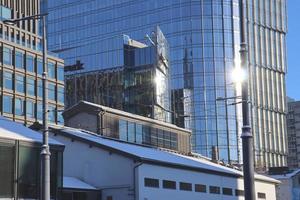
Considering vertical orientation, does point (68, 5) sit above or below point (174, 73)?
above

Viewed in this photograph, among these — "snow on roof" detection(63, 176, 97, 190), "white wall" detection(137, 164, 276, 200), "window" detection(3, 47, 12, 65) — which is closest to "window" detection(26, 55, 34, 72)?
"window" detection(3, 47, 12, 65)

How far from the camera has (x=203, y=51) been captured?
145375 mm

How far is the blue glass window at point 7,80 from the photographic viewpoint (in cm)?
11894

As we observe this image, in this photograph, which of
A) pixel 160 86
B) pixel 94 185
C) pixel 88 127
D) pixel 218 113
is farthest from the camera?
pixel 218 113

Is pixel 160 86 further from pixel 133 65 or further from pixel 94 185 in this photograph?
pixel 94 185

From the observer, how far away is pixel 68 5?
165875mm

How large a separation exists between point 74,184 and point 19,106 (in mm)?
75481

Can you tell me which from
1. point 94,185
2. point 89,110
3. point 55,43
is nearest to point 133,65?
point 55,43

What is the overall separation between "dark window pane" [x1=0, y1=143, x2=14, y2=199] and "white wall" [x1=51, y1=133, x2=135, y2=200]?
1517 cm

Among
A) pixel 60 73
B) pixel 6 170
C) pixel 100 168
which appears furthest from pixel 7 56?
pixel 6 170

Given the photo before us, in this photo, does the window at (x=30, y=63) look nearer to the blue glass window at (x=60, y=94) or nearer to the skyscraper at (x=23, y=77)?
the skyscraper at (x=23, y=77)

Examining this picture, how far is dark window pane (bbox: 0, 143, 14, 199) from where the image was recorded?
35.0 meters

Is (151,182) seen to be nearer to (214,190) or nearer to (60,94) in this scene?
(214,190)

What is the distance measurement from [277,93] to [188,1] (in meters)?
36.9
